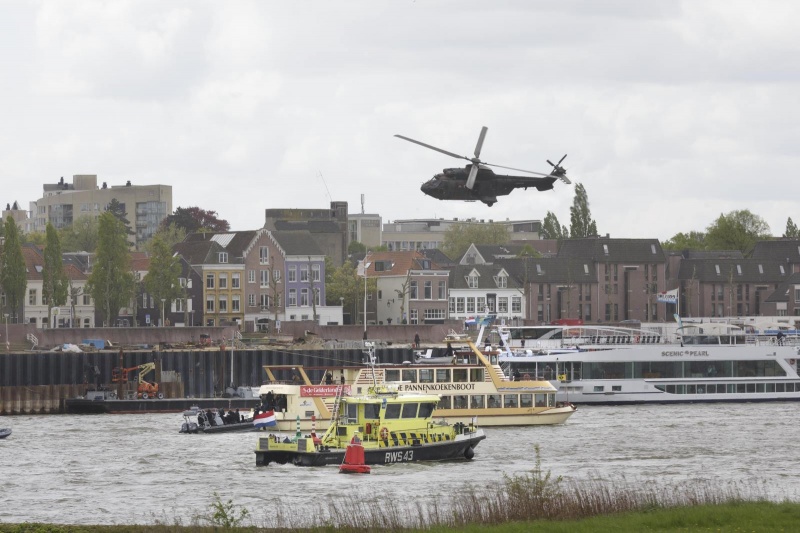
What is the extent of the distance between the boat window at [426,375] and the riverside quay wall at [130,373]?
19.8 meters

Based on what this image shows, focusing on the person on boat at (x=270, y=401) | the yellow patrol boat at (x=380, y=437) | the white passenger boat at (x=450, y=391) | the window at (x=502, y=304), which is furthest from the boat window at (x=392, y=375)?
the window at (x=502, y=304)

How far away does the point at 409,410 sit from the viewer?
6738cm

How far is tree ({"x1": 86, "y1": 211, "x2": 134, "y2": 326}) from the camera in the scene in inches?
5458

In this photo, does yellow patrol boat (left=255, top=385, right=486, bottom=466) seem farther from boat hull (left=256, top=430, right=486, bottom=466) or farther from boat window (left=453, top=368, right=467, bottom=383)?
boat window (left=453, top=368, right=467, bottom=383)

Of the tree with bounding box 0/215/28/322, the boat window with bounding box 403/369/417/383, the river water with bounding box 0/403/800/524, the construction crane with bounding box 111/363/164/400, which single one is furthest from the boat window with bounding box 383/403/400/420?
the tree with bounding box 0/215/28/322

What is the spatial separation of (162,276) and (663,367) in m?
53.4

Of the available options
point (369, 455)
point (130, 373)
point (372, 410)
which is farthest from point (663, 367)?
point (369, 455)

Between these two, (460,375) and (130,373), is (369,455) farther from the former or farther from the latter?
(130,373)

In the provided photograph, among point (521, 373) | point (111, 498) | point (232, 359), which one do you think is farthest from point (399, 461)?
point (232, 359)

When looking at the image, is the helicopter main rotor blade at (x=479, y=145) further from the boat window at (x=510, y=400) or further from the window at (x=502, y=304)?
the window at (x=502, y=304)

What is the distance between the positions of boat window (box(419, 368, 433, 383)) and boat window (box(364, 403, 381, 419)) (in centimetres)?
1786

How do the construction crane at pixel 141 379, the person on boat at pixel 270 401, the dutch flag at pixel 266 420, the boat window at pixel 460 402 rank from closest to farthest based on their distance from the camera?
1. the dutch flag at pixel 266 420
2. the person on boat at pixel 270 401
3. the boat window at pixel 460 402
4. the construction crane at pixel 141 379

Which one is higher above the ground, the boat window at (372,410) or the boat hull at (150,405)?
the boat window at (372,410)

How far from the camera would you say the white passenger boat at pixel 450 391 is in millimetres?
81750
